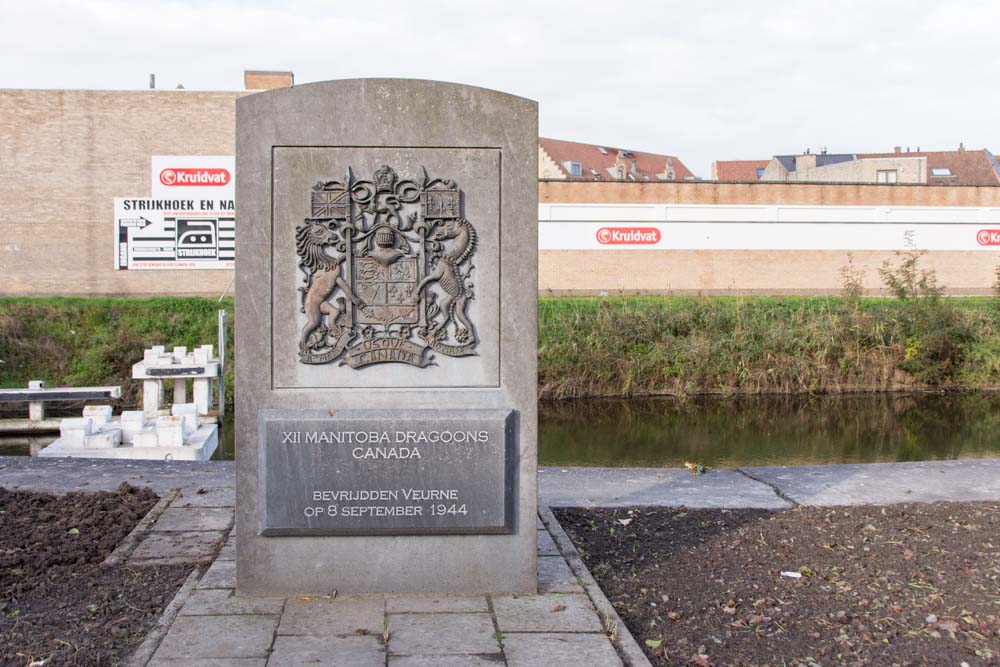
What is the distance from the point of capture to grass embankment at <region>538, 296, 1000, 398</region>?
779 inches

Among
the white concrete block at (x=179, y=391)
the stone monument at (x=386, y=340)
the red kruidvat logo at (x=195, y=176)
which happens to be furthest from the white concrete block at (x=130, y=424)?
the red kruidvat logo at (x=195, y=176)

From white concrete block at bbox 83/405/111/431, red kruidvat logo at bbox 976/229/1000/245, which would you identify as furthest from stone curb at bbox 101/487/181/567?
red kruidvat logo at bbox 976/229/1000/245

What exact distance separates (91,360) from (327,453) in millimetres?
17674

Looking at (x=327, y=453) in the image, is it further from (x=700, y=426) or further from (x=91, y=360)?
(x=91, y=360)

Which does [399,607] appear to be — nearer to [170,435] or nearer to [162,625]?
[162,625]

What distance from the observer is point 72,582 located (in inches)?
189

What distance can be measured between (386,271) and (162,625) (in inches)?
73.6

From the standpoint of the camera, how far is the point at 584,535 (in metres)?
5.81

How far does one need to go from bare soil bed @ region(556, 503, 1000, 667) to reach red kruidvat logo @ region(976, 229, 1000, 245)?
109ft

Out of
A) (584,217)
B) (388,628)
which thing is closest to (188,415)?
(388,628)

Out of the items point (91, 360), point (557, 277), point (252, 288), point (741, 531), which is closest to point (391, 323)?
point (252, 288)

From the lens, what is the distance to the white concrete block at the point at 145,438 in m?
11.3

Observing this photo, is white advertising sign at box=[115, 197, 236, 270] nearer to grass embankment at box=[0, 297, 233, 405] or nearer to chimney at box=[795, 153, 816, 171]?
grass embankment at box=[0, 297, 233, 405]

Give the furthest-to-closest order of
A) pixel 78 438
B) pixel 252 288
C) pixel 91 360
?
pixel 91 360 < pixel 78 438 < pixel 252 288
